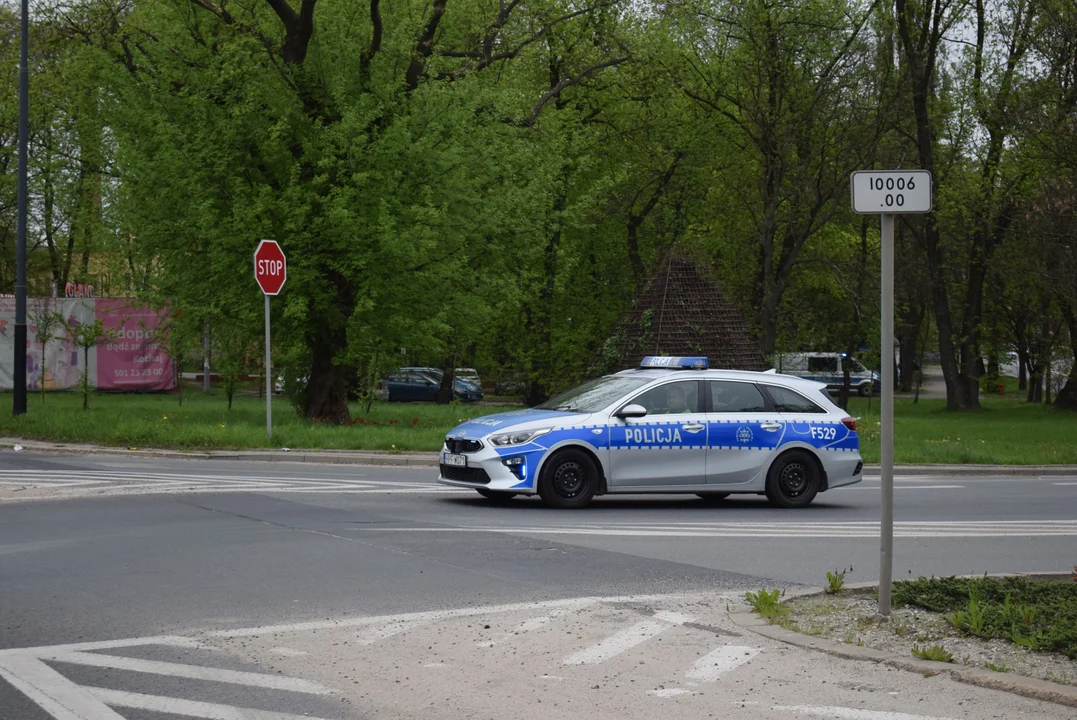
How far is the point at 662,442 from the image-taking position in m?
14.6

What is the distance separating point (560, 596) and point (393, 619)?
1.36 meters

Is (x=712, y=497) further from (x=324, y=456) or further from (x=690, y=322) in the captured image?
(x=690, y=322)

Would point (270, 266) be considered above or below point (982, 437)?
above

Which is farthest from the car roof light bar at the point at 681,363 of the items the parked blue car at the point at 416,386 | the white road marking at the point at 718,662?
the parked blue car at the point at 416,386

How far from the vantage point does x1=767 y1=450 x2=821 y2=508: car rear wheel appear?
15.4 m

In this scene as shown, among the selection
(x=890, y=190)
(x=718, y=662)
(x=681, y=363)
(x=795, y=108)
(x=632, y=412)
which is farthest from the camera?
(x=795, y=108)

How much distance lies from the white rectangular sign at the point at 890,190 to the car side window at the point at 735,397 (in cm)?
727

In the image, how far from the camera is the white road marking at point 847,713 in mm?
5867

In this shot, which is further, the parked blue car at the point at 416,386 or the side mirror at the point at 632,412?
the parked blue car at the point at 416,386

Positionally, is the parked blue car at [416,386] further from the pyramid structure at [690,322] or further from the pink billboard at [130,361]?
the pyramid structure at [690,322]

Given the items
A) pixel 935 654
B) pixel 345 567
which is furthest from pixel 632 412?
pixel 935 654

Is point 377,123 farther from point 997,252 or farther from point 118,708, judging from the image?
point 997,252

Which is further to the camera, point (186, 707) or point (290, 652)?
point (290, 652)

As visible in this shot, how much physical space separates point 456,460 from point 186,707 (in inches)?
328
